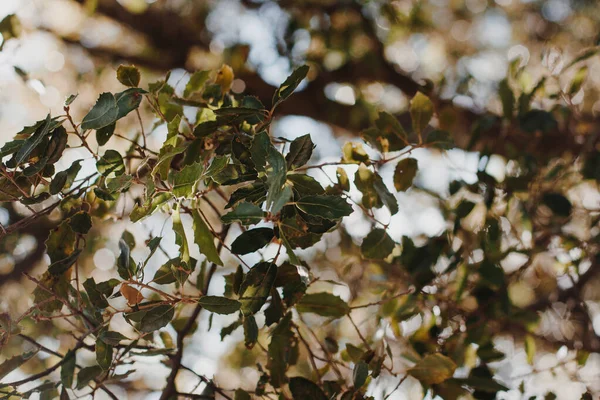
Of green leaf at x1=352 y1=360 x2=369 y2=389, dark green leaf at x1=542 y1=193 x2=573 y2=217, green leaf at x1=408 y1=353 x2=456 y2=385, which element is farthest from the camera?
dark green leaf at x1=542 y1=193 x2=573 y2=217

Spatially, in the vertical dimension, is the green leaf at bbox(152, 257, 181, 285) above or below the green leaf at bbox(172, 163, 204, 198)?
below

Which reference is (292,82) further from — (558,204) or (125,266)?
(558,204)

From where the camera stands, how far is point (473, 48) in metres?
3.32

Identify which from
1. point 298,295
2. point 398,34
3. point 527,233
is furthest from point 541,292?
point 298,295

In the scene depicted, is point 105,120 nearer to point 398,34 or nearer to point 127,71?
point 127,71

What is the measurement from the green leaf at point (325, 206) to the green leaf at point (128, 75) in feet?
1.10

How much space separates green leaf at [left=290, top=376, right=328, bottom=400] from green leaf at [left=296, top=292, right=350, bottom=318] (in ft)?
0.41

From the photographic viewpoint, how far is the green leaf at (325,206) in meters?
0.67

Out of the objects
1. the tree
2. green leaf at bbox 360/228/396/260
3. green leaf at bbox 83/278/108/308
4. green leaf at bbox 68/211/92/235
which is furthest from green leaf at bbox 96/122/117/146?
green leaf at bbox 360/228/396/260

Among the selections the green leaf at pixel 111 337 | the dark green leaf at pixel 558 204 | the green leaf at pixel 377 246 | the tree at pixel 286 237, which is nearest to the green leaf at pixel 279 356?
the tree at pixel 286 237

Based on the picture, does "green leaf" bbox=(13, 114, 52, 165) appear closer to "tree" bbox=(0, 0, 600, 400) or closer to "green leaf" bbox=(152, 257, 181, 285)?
"tree" bbox=(0, 0, 600, 400)

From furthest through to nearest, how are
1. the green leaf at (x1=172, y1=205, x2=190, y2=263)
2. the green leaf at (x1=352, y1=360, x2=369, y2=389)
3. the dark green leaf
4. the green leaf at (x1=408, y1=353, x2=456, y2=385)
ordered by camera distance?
the dark green leaf
the green leaf at (x1=408, y1=353, x2=456, y2=385)
the green leaf at (x1=352, y1=360, x2=369, y2=389)
the green leaf at (x1=172, y1=205, x2=190, y2=263)

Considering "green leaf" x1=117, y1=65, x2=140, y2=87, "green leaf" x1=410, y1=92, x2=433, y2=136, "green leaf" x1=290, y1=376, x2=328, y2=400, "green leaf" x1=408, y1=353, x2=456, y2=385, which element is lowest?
"green leaf" x1=408, y1=353, x2=456, y2=385

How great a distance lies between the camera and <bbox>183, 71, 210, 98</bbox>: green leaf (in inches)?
36.3
